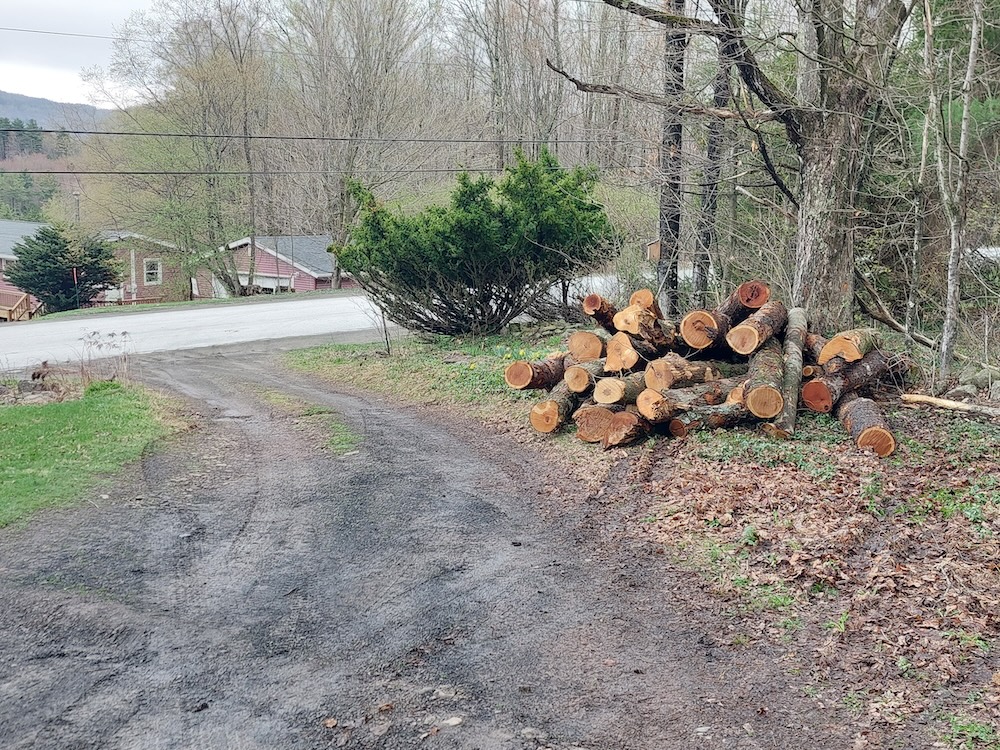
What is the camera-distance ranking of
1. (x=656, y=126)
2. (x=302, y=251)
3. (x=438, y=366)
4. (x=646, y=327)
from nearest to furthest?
1. (x=646, y=327)
2. (x=438, y=366)
3. (x=656, y=126)
4. (x=302, y=251)

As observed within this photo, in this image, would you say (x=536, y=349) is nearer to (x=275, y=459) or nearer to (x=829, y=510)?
(x=275, y=459)

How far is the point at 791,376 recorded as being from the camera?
26.3ft

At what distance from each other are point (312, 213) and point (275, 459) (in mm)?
27320

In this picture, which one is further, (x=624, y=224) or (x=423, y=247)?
(x=624, y=224)

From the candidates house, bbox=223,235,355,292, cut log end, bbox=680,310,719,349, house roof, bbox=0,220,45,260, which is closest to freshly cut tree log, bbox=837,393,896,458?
cut log end, bbox=680,310,719,349

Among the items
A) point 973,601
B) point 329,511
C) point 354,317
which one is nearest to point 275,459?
point 329,511

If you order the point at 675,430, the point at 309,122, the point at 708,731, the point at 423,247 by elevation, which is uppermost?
the point at 309,122

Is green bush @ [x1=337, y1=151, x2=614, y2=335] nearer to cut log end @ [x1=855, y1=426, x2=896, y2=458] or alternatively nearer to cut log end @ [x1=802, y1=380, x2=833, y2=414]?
cut log end @ [x1=802, y1=380, x2=833, y2=414]

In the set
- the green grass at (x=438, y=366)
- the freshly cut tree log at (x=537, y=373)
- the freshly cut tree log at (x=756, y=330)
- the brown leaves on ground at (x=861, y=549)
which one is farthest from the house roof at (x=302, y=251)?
the brown leaves on ground at (x=861, y=549)

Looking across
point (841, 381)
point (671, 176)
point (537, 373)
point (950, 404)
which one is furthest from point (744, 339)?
point (671, 176)

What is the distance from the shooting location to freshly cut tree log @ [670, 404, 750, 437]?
780 centimetres

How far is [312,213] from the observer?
3416 cm

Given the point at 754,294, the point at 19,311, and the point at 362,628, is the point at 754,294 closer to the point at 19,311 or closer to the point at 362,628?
the point at 362,628

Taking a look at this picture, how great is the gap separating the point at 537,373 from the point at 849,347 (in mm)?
3366
